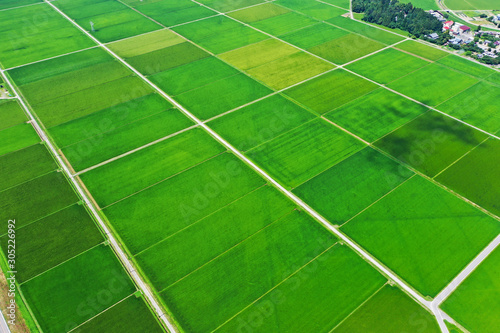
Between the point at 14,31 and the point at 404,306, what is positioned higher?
the point at 14,31

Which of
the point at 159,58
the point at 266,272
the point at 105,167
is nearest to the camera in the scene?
the point at 266,272

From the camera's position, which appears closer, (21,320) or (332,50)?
(21,320)

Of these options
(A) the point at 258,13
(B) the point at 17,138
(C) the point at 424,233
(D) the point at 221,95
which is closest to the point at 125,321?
(C) the point at 424,233

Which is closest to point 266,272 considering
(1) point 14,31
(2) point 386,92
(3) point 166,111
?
(3) point 166,111

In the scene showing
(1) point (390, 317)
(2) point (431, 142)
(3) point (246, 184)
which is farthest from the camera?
(2) point (431, 142)

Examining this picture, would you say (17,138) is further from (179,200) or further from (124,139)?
(179,200)

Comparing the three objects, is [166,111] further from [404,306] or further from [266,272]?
[404,306]
